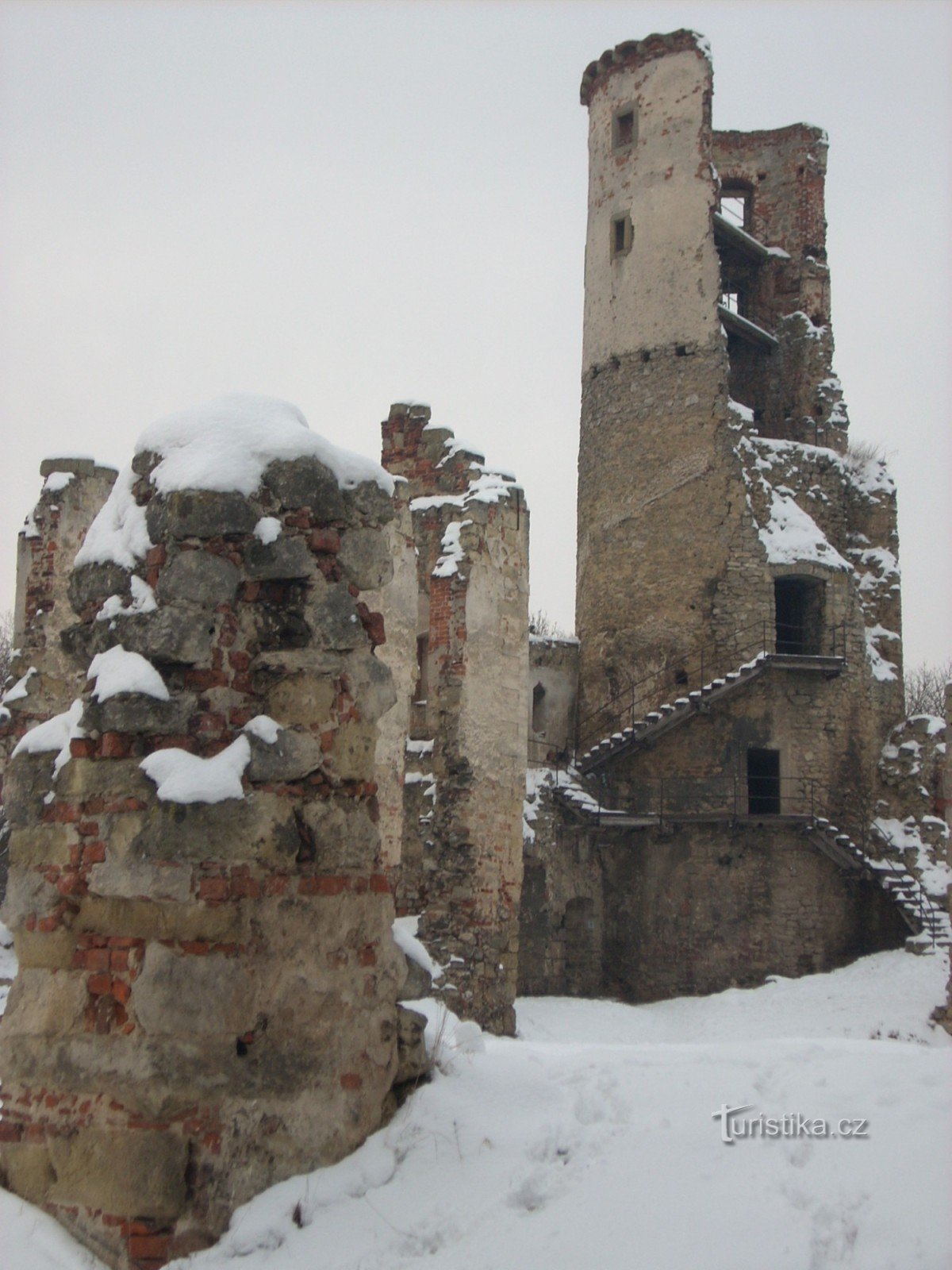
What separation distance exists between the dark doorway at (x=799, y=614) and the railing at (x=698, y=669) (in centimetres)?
2

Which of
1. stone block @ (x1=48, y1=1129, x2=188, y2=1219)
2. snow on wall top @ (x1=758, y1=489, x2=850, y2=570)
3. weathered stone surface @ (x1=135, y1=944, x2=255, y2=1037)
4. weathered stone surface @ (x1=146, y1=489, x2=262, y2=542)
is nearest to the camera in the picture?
stone block @ (x1=48, y1=1129, x2=188, y2=1219)

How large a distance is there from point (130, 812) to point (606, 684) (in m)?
20.1

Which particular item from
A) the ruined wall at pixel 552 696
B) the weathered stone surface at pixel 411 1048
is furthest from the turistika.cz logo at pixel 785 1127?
the ruined wall at pixel 552 696

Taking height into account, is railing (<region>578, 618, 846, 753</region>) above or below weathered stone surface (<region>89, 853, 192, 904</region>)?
above

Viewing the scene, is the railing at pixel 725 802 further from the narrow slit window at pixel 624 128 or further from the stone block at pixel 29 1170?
the stone block at pixel 29 1170

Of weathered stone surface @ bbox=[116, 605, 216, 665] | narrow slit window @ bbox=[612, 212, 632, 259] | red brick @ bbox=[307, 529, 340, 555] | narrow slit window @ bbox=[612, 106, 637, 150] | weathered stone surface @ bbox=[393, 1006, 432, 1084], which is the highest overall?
narrow slit window @ bbox=[612, 106, 637, 150]

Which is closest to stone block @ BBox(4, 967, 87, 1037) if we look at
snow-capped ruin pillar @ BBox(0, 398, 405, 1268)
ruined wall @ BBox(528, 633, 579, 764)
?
snow-capped ruin pillar @ BBox(0, 398, 405, 1268)

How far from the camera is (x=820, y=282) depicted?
89.3 feet

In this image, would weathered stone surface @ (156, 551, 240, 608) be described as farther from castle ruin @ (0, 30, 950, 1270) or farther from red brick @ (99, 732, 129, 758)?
red brick @ (99, 732, 129, 758)

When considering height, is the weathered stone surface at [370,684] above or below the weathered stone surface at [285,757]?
above

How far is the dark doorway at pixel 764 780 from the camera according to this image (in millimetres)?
23141

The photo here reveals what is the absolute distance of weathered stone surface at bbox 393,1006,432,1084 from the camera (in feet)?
17.3

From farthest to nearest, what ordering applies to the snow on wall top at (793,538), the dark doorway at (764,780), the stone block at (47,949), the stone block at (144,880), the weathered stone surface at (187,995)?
1. the snow on wall top at (793,538)
2. the dark doorway at (764,780)
3. the stone block at (47,949)
4. the stone block at (144,880)
5. the weathered stone surface at (187,995)

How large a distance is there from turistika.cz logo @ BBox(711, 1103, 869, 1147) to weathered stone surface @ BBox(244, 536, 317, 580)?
2.77 meters
